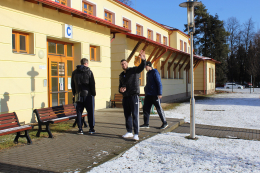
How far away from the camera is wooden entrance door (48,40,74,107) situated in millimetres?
8953

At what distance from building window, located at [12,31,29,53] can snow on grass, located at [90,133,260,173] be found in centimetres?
496

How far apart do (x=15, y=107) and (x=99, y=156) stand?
4.08 m

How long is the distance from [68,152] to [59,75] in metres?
5.11

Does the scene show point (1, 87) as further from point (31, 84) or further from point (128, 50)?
point (128, 50)

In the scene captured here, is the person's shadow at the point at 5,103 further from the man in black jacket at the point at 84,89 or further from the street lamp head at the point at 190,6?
the street lamp head at the point at 190,6

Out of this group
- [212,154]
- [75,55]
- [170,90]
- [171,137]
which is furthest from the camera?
[170,90]

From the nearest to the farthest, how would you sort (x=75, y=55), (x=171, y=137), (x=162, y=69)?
(x=171, y=137) < (x=75, y=55) < (x=162, y=69)

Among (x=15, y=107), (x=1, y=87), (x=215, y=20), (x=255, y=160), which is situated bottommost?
(x=255, y=160)

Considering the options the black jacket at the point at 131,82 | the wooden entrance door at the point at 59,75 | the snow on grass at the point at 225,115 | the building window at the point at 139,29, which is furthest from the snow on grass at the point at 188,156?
the building window at the point at 139,29

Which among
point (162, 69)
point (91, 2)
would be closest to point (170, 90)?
point (162, 69)

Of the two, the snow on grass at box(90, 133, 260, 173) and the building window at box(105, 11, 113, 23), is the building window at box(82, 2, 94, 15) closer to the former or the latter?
the building window at box(105, 11, 113, 23)

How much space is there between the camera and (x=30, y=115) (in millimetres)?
7840

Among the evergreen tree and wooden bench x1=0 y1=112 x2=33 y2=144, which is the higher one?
the evergreen tree

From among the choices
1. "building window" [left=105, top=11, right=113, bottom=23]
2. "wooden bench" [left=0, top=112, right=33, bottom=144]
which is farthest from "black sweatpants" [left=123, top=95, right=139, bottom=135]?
"building window" [left=105, top=11, right=113, bottom=23]
